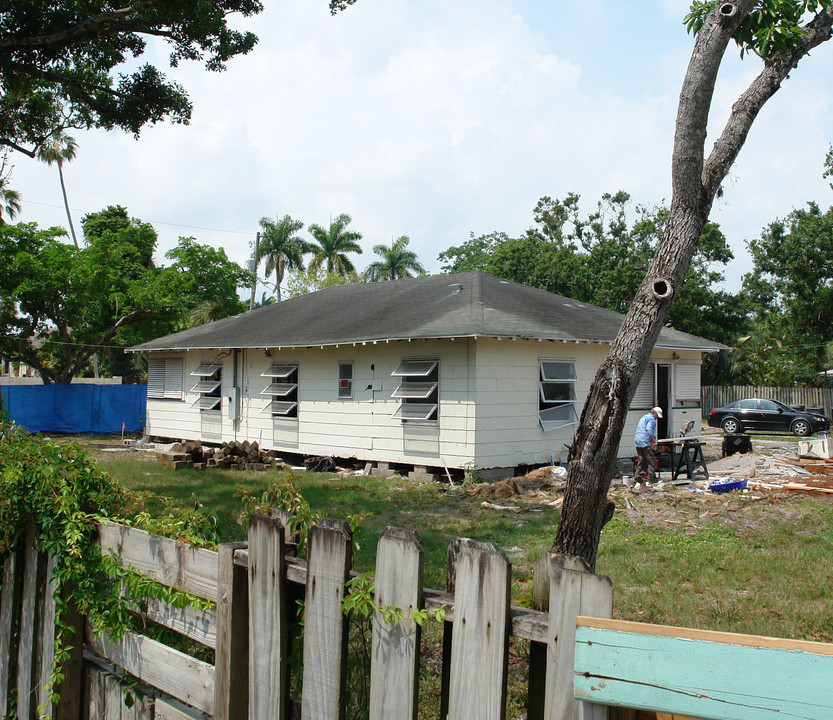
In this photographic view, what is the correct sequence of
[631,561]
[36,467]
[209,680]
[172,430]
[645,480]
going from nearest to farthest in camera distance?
[209,680] → [36,467] → [631,561] → [645,480] → [172,430]

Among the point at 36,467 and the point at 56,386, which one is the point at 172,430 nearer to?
the point at 56,386

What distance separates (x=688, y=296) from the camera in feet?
132

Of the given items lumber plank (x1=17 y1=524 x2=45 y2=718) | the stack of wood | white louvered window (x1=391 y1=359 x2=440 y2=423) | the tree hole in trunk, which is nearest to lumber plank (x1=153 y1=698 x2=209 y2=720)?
lumber plank (x1=17 y1=524 x2=45 y2=718)

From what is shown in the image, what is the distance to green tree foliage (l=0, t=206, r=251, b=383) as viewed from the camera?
2697 cm

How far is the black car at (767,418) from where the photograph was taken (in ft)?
90.6

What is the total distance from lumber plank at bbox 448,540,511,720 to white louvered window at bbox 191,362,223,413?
19.5 m

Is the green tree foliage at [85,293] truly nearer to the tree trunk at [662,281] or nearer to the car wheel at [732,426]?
the car wheel at [732,426]

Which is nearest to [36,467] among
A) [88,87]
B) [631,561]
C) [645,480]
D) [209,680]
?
[209,680]

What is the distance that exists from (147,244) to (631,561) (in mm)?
40212

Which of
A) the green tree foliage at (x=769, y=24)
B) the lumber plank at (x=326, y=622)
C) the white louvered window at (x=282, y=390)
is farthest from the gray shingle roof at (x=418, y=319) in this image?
the lumber plank at (x=326, y=622)

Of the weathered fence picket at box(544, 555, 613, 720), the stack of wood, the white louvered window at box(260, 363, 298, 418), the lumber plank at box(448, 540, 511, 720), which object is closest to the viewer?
the weathered fence picket at box(544, 555, 613, 720)

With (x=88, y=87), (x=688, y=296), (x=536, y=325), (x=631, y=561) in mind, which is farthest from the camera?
(x=688, y=296)

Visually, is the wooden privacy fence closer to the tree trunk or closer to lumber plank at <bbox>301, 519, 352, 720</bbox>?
the tree trunk

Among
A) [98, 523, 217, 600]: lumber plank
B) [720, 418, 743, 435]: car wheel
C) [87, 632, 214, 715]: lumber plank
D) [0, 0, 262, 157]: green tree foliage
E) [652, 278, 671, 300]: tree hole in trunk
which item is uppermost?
[0, 0, 262, 157]: green tree foliage
